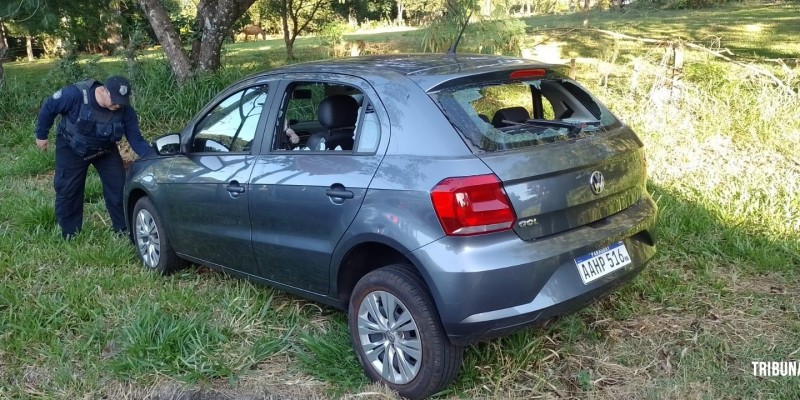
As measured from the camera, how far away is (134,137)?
5.27 m

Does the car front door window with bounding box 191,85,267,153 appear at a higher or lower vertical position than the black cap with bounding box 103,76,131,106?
lower

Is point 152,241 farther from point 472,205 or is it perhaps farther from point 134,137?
point 472,205

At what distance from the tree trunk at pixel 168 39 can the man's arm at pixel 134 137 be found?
14.8 ft

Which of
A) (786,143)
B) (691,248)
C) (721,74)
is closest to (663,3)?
(721,74)

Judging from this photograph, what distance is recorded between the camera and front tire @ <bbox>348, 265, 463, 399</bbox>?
300 cm

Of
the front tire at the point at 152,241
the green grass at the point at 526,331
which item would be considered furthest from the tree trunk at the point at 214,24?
the front tire at the point at 152,241

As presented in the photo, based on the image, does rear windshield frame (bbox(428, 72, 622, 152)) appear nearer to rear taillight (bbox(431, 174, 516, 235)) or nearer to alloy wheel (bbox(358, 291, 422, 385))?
rear taillight (bbox(431, 174, 516, 235))

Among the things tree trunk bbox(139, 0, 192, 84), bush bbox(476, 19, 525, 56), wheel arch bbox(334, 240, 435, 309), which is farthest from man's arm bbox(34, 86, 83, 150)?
bush bbox(476, 19, 525, 56)

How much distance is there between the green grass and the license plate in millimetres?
587

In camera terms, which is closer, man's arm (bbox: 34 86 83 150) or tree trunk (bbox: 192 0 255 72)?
man's arm (bbox: 34 86 83 150)

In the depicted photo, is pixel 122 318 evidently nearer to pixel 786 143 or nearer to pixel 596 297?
pixel 596 297

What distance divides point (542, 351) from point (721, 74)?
5525 mm

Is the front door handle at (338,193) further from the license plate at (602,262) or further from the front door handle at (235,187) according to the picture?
the license plate at (602,262)

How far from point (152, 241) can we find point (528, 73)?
3052 mm
